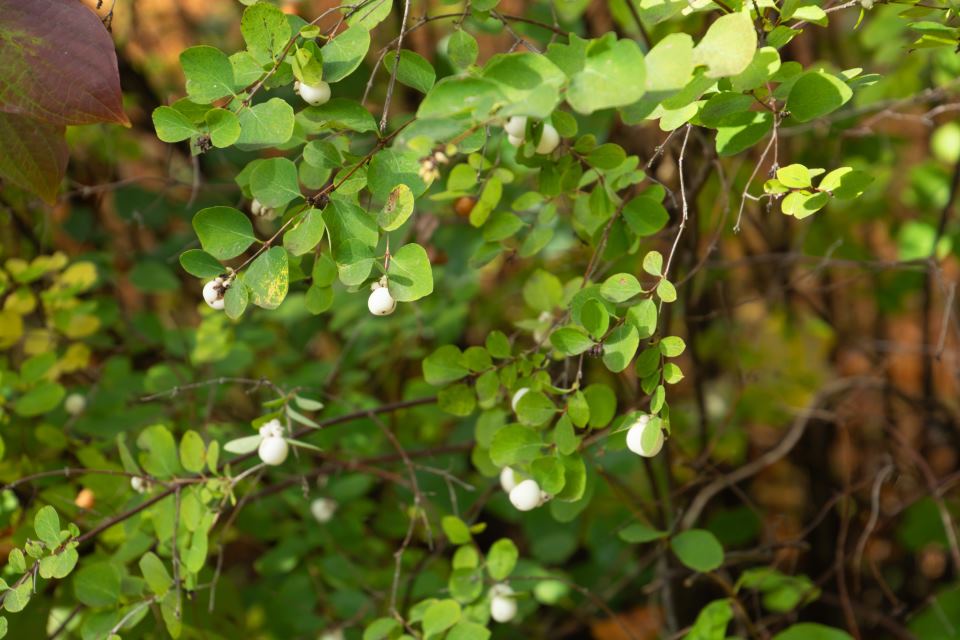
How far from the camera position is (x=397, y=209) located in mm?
694

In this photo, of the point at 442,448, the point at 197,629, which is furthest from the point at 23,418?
the point at 442,448

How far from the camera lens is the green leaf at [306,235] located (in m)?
0.69

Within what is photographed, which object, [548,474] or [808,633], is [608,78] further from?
[808,633]

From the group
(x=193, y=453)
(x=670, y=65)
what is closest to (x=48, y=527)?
(x=193, y=453)

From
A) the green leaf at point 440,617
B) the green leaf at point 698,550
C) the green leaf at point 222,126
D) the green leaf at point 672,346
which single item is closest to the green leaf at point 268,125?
the green leaf at point 222,126

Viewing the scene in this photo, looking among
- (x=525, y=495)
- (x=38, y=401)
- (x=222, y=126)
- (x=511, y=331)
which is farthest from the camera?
(x=511, y=331)

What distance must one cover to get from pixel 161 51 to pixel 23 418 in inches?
47.9

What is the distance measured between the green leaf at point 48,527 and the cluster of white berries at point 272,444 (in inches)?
7.0

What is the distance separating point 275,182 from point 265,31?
11cm

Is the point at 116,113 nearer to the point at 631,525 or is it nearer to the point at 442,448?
the point at 442,448

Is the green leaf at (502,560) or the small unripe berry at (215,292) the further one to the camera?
the green leaf at (502,560)

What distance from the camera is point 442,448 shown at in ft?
3.69

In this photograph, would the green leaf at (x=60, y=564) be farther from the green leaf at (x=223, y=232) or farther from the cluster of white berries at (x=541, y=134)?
the cluster of white berries at (x=541, y=134)

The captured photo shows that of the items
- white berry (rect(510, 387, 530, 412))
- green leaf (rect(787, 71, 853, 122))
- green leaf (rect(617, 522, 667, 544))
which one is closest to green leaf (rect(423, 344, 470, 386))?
white berry (rect(510, 387, 530, 412))
